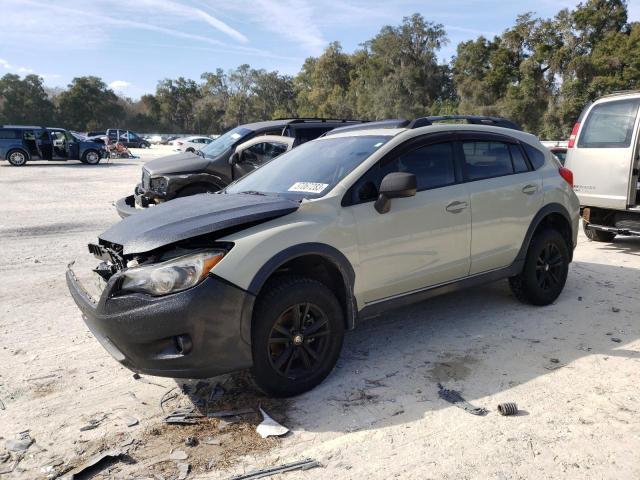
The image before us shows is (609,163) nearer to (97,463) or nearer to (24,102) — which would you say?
(97,463)

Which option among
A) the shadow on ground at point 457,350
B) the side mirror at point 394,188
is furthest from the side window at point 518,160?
the side mirror at point 394,188

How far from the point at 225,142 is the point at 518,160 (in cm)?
586

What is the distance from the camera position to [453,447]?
295 centimetres

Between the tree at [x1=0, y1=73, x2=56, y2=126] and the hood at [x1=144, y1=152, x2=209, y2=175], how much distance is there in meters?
86.1

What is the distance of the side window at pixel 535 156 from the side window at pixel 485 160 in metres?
0.31

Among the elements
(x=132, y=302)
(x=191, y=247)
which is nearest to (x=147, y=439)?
(x=132, y=302)

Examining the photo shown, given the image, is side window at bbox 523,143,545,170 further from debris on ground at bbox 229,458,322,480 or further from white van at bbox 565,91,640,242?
debris on ground at bbox 229,458,322,480

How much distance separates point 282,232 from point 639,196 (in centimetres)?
628

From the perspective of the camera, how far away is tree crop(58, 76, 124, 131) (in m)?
84.3

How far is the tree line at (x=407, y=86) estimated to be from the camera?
44094mm

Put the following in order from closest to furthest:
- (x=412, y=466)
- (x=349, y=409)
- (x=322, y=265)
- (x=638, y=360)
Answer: (x=412, y=466) → (x=349, y=409) → (x=322, y=265) → (x=638, y=360)

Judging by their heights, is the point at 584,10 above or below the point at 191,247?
above

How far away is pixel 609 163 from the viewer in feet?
24.0

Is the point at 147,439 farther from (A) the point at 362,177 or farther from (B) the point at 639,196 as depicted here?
(B) the point at 639,196
